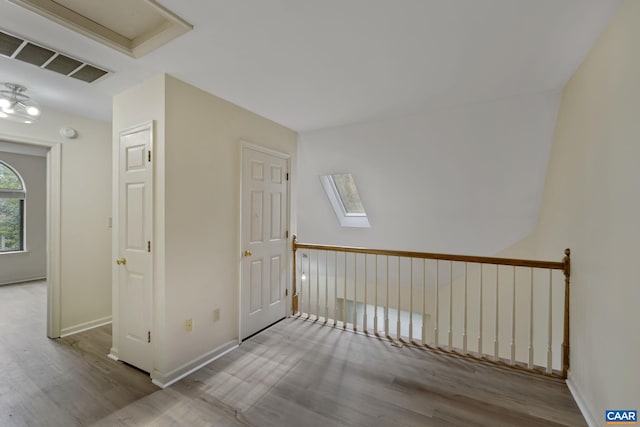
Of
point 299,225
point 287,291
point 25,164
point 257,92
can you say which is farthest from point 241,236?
point 25,164

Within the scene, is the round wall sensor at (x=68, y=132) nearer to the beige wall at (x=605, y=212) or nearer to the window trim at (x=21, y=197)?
the window trim at (x=21, y=197)

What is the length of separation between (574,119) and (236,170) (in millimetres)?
2927

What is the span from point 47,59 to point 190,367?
259 centimetres

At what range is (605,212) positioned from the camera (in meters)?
1.65

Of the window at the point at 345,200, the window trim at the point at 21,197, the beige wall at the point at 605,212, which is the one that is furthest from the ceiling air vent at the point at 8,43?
the window trim at the point at 21,197

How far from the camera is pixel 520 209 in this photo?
3084 mm

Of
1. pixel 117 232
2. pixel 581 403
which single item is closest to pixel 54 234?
pixel 117 232

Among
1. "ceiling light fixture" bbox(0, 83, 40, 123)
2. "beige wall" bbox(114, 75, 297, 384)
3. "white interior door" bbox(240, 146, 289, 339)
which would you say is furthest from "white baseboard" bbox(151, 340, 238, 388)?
"ceiling light fixture" bbox(0, 83, 40, 123)

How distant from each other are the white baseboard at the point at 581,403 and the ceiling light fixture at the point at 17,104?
490cm

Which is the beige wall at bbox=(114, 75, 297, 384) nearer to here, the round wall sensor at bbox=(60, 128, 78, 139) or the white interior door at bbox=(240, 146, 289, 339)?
the white interior door at bbox=(240, 146, 289, 339)

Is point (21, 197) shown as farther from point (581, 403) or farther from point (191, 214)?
point (581, 403)

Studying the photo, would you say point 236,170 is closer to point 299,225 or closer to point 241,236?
point 241,236

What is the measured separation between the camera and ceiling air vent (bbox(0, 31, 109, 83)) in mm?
1768

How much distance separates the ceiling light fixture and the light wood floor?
87.6 inches
